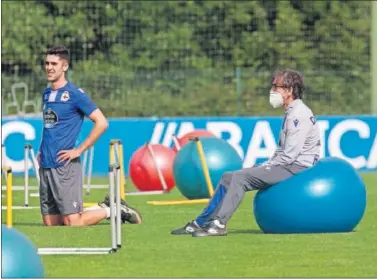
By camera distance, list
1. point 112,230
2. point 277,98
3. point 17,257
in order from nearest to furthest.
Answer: point 17,257
point 112,230
point 277,98

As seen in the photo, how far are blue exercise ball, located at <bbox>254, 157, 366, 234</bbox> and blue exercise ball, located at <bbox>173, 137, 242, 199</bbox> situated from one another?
5.54 meters

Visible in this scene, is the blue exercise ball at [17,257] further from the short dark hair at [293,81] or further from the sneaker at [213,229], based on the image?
the short dark hair at [293,81]

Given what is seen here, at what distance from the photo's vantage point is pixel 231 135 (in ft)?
90.9

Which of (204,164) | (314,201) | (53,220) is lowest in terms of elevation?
(204,164)

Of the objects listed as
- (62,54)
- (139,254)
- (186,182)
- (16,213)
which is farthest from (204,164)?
(139,254)


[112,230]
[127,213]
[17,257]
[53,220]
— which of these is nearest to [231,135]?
[127,213]

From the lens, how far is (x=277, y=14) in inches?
1549

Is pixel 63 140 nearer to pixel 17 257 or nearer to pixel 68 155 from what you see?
pixel 68 155

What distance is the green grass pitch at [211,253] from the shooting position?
11.3 meters

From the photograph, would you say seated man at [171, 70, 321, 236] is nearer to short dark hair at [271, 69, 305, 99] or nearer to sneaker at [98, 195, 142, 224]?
short dark hair at [271, 69, 305, 99]

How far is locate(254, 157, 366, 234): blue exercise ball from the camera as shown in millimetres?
13953

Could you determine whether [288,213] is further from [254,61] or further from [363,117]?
[254,61]

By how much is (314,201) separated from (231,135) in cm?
1379

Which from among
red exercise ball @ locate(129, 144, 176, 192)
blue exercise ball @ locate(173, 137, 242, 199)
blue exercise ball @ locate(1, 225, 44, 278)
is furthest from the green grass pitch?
red exercise ball @ locate(129, 144, 176, 192)
